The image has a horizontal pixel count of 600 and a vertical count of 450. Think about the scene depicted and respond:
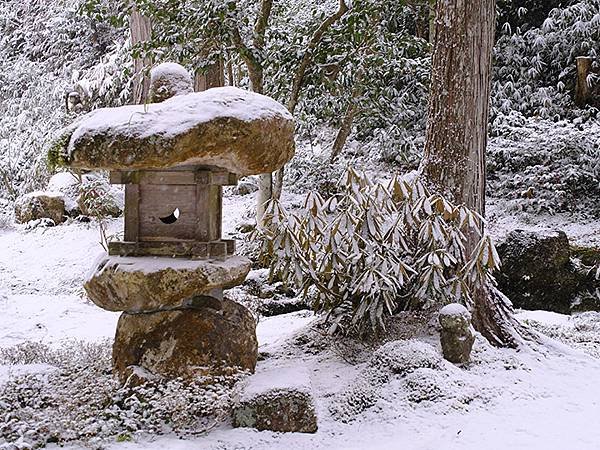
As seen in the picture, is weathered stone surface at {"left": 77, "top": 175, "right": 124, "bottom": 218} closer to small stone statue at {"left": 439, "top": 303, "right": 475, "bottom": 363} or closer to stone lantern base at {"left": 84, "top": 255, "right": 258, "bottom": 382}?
stone lantern base at {"left": 84, "top": 255, "right": 258, "bottom": 382}

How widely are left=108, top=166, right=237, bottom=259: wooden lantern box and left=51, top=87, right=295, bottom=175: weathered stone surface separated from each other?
0.17m

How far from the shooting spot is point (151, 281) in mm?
3652

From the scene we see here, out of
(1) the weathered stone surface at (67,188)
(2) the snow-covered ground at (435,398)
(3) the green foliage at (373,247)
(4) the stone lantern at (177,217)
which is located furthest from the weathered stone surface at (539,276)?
(1) the weathered stone surface at (67,188)

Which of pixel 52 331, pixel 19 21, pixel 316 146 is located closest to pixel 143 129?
pixel 52 331

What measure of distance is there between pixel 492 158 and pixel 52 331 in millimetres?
7301

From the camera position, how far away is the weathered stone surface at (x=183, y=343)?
3.74 meters

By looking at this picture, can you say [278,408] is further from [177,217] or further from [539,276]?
[539,276]

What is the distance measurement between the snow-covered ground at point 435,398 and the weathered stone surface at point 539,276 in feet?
3.68

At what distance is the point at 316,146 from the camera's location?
12086mm

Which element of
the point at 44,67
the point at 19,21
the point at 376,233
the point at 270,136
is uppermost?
the point at 19,21

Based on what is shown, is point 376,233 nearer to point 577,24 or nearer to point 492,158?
point 492,158

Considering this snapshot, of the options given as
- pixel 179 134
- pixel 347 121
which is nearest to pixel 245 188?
pixel 347 121

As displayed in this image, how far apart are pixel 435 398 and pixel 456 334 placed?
0.62 metres

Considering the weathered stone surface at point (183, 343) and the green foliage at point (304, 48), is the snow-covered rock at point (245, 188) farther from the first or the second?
the weathered stone surface at point (183, 343)
